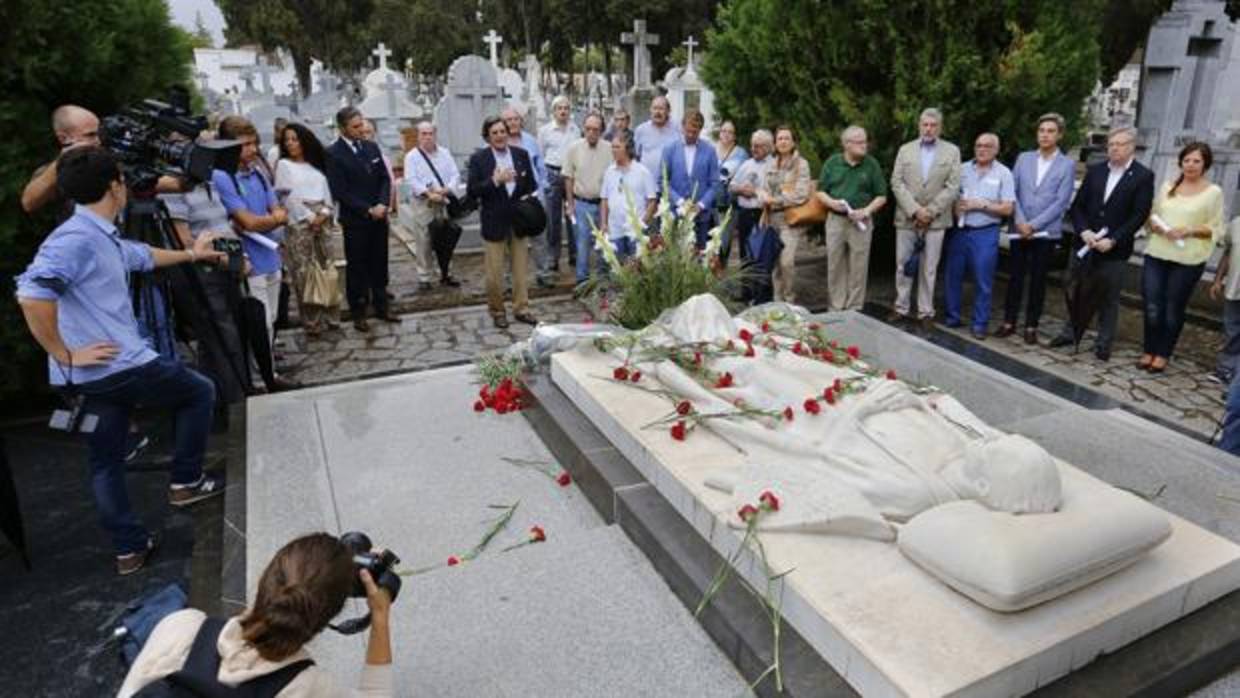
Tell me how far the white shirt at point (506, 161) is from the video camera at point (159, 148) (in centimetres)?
246

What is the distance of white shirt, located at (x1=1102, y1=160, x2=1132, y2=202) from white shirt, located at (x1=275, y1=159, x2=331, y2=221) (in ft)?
18.6

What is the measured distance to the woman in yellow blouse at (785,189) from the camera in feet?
21.6

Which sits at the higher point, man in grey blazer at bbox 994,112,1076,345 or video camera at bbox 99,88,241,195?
video camera at bbox 99,88,241,195

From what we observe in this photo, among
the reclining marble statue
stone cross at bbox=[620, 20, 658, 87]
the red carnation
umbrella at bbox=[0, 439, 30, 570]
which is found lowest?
umbrella at bbox=[0, 439, 30, 570]

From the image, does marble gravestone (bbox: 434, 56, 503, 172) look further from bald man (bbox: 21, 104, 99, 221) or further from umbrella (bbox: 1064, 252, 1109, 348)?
umbrella (bbox: 1064, 252, 1109, 348)

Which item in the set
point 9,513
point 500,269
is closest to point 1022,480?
point 9,513

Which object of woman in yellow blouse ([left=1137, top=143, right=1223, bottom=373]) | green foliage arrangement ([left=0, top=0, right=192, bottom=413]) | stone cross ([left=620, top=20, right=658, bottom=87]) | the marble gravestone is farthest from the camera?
stone cross ([left=620, top=20, right=658, bottom=87])

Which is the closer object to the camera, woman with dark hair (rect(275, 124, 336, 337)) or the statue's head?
the statue's head

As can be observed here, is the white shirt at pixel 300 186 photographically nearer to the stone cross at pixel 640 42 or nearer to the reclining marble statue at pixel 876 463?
the reclining marble statue at pixel 876 463

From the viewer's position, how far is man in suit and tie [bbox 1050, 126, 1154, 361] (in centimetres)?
567

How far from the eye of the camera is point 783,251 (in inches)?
267

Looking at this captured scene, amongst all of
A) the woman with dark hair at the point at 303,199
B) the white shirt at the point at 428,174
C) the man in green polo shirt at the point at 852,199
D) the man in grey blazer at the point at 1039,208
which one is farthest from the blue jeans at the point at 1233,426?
the white shirt at the point at 428,174

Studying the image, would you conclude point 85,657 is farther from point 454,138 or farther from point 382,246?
point 454,138

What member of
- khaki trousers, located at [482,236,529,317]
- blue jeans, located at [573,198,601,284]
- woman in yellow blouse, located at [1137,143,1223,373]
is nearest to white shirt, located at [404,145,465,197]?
blue jeans, located at [573,198,601,284]
